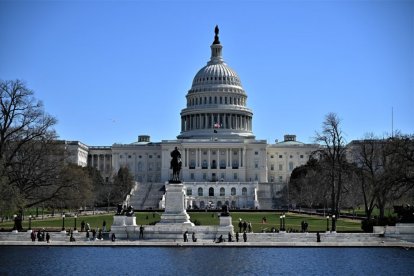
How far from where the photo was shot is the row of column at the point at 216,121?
183875 mm

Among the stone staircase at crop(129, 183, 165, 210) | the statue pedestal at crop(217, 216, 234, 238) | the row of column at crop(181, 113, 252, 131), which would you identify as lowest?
the statue pedestal at crop(217, 216, 234, 238)

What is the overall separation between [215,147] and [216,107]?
38.6ft

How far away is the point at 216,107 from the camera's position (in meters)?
183

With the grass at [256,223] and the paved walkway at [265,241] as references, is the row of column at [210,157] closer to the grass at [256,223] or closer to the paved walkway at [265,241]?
the grass at [256,223]

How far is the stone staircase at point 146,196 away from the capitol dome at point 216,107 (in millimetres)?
35322

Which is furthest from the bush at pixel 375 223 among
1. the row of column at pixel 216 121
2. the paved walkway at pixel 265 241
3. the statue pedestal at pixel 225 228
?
the row of column at pixel 216 121

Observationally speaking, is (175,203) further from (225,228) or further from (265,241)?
(265,241)

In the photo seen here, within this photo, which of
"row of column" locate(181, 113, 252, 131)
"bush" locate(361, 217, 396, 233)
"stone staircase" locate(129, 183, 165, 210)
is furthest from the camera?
"row of column" locate(181, 113, 252, 131)

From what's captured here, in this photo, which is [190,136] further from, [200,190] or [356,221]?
[356,221]

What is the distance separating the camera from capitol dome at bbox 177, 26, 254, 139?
601ft

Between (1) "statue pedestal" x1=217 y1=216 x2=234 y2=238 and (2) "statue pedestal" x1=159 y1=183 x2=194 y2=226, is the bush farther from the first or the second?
(2) "statue pedestal" x1=159 y1=183 x2=194 y2=226

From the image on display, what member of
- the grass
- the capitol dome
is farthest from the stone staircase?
the capitol dome

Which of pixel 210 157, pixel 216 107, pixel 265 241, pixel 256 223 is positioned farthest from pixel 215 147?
pixel 265 241

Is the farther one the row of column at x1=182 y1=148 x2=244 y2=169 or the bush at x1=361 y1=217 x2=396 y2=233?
the row of column at x1=182 y1=148 x2=244 y2=169
